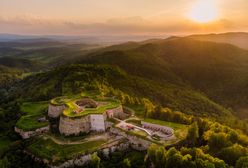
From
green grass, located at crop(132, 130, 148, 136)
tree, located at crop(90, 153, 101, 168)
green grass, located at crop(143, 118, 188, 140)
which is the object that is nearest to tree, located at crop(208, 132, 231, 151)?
green grass, located at crop(143, 118, 188, 140)

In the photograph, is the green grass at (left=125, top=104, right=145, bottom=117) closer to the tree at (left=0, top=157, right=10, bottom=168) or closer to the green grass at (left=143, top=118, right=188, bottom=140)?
the green grass at (left=143, top=118, right=188, bottom=140)

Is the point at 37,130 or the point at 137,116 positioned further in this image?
the point at 137,116

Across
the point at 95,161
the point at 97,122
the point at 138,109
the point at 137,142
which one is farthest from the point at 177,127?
the point at 95,161

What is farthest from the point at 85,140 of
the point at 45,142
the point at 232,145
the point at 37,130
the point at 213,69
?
the point at 213,69

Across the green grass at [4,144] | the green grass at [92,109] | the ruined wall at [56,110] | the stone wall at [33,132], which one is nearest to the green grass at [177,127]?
the green grass at [92,109]

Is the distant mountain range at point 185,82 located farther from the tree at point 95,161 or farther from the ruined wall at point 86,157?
the tree at point 95,161

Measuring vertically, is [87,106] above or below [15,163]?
above

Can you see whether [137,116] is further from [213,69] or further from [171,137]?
[213,69]
